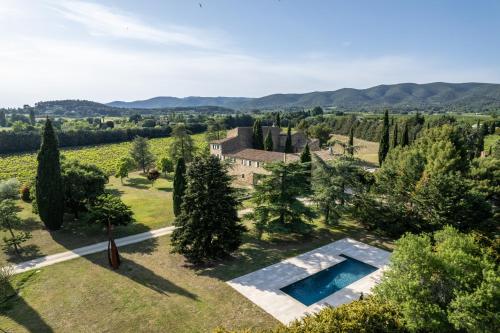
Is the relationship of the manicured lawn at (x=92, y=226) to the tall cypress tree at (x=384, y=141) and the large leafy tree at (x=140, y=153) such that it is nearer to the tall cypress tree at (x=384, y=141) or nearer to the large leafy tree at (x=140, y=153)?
the large leafy tree at (x=140, y=153)

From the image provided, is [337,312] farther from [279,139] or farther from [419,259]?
[279,139]

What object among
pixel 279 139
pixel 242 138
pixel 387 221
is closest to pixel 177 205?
pixel 387 221

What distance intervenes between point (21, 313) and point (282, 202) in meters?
17.2

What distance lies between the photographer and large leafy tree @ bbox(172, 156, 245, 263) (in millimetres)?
20516

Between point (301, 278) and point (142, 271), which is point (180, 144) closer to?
point (142, 271)

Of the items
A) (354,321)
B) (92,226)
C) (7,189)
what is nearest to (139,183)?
(7,189)

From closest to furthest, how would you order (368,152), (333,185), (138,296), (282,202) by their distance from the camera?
1. (138,296)
2. (282,202)
3. (333,185)
4. (368,152)

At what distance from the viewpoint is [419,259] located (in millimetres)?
12336

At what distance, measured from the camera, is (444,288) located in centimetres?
1200

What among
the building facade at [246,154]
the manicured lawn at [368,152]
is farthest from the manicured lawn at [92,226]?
the manicured lawn at [368,152]

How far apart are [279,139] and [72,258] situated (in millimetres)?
51029

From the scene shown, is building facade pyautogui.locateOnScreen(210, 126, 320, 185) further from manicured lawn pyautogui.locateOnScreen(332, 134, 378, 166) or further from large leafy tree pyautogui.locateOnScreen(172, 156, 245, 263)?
manicured lawn pyautogui.locateOnScreen(332, 134, 378, 166)

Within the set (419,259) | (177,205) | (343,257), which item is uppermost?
(419,259)

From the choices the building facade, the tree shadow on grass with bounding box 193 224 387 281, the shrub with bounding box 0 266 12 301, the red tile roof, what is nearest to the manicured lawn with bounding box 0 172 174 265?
the shrub with bounding box 0 266 12 301
